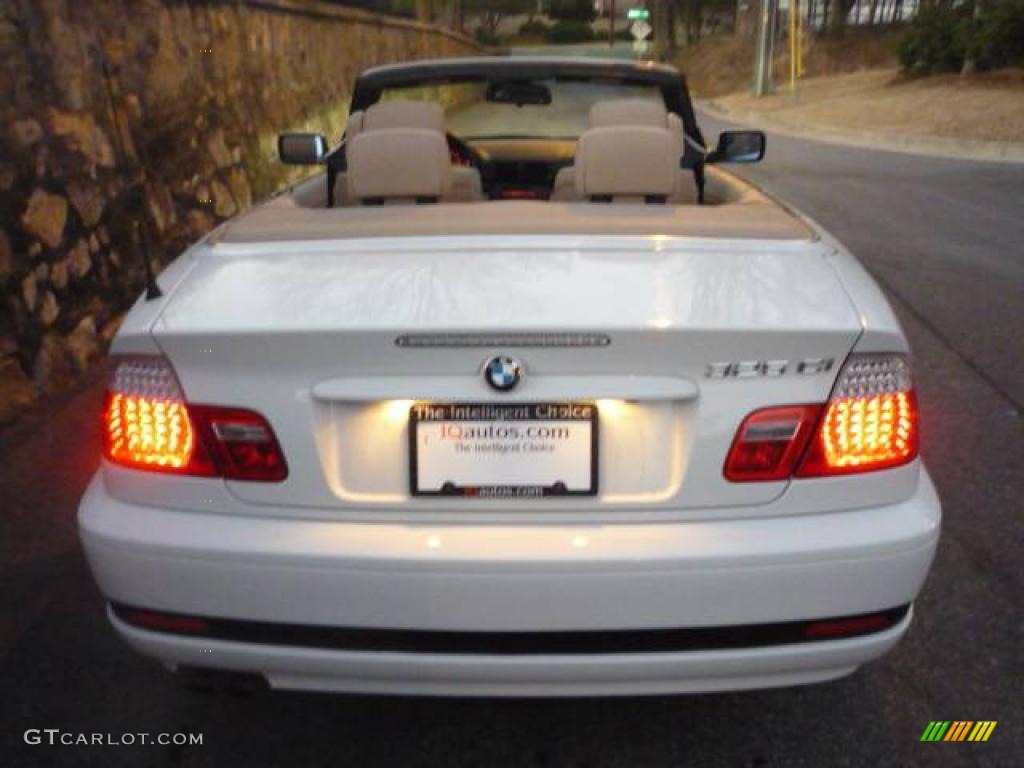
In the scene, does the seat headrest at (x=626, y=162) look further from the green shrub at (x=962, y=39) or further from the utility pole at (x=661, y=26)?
the utility pole at (x=661, y=26)

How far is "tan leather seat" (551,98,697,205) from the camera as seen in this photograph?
3.83 metres

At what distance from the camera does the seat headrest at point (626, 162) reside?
328cm

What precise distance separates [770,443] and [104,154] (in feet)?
16.3

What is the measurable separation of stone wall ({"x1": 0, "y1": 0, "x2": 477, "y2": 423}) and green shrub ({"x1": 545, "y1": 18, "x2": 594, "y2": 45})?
72785 mm

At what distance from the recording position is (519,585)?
2064 mm

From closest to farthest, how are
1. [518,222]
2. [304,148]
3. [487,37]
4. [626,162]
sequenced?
[518,222], [626,162], [304,148], [487,37]

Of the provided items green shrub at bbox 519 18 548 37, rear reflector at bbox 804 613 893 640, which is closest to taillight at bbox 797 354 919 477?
rear reflector at bbox 804 613 893 640

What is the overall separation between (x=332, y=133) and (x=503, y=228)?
1192 centimetres

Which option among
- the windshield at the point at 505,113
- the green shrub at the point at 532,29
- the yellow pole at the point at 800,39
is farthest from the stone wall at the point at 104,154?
the green shrub at the point at 532,29

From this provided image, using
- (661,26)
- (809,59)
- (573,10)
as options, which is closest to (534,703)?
(809,59)

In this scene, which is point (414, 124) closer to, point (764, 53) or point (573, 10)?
point (764, 53)

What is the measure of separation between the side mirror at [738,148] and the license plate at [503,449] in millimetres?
2647

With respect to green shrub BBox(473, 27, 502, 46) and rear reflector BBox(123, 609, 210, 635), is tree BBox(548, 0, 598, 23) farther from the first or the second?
rear reflector BBox(123, 609, 210, 635)

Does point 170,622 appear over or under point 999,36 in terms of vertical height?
over
